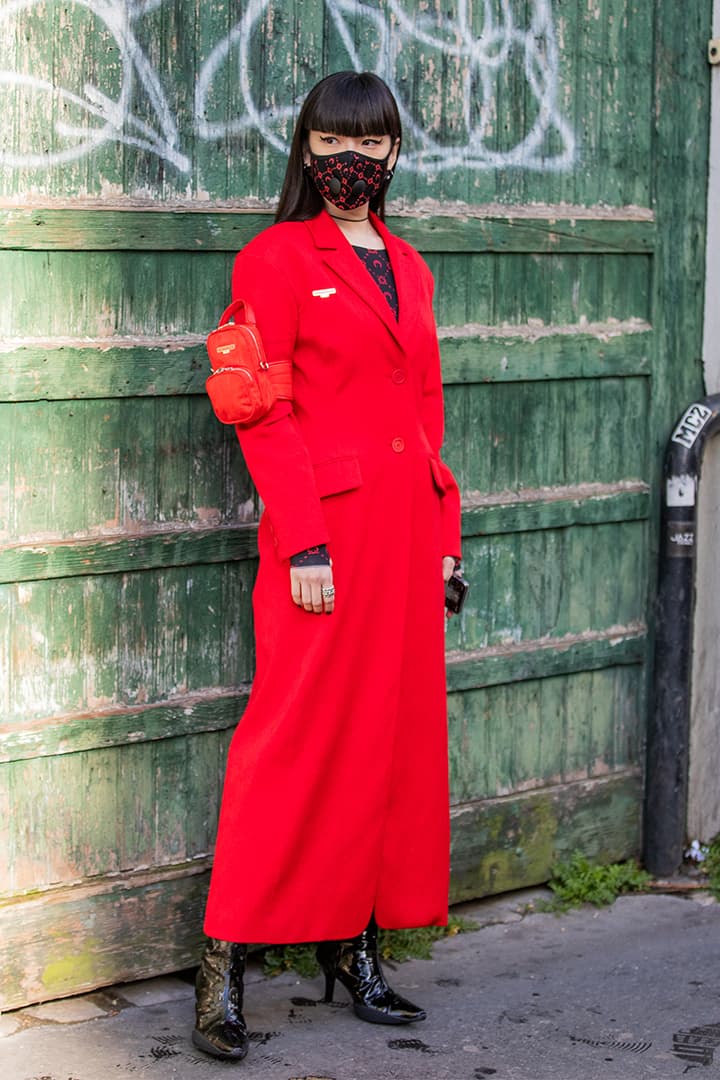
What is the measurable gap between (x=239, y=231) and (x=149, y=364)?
0.39m

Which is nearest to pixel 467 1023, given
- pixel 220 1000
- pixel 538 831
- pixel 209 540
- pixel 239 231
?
Result: pixel 220 1000

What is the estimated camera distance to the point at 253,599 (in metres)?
3.74

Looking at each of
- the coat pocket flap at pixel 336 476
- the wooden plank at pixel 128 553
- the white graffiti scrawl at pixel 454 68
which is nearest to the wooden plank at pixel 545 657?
the wooden plank at pixel 128 553

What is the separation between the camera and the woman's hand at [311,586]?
3477 mm

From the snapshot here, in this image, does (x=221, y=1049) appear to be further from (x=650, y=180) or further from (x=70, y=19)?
(x=650, y=180)

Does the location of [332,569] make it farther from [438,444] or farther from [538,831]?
[538,831]

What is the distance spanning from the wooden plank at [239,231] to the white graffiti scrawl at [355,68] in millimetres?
123

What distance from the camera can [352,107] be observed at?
3471mm

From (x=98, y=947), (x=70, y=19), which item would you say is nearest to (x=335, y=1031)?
(x=98, y=947)

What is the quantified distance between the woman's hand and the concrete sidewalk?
99 cm

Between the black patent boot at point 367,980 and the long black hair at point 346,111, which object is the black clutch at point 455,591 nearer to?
the black patent boot at point 367,980

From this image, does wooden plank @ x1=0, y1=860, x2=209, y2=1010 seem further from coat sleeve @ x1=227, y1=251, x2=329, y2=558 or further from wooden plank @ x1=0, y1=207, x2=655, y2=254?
wooden plank @ x1=0, y1=207, x2=655, y2=254

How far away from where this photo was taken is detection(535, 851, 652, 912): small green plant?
4703mm

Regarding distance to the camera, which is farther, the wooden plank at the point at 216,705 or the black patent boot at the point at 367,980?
the black patent boot at the point at 367,980
